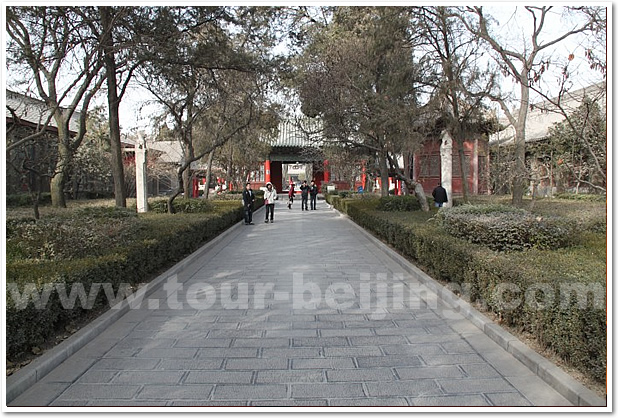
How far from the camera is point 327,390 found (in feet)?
11.3

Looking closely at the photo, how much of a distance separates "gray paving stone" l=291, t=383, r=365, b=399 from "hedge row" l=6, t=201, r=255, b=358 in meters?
2.18

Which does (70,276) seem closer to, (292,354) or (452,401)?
(292,354)

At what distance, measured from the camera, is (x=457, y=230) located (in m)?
7.39

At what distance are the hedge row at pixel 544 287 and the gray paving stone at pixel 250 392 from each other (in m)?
2.11

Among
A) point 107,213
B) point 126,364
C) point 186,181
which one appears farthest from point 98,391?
Answer: point 186,181

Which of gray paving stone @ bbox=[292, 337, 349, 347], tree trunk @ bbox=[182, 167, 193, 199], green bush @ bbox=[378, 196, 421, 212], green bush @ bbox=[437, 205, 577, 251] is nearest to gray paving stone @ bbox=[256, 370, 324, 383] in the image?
gray paving stone @ bbox=[292, 337, 349, 347]

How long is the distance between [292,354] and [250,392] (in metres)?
0.80

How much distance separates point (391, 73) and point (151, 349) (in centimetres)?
1048

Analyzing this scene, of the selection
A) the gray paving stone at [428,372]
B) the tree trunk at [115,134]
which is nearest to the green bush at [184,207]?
the tree trunk at [115,134]

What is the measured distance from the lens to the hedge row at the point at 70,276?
3781 mm

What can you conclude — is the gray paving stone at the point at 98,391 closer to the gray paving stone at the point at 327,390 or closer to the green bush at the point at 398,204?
the gray paving stone at the point at 327,390

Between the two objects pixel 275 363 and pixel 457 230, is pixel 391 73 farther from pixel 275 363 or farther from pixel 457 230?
pixel 275 363

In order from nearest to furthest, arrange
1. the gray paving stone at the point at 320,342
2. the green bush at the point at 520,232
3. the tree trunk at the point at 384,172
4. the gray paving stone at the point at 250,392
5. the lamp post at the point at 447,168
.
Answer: the gray paving stone at the point at 250,392, the gray paving stone at the point at 320,342, the green bush at the point at 520,232, the lamp post at the point at 447,168, the tree trunk at the point at 384,172
